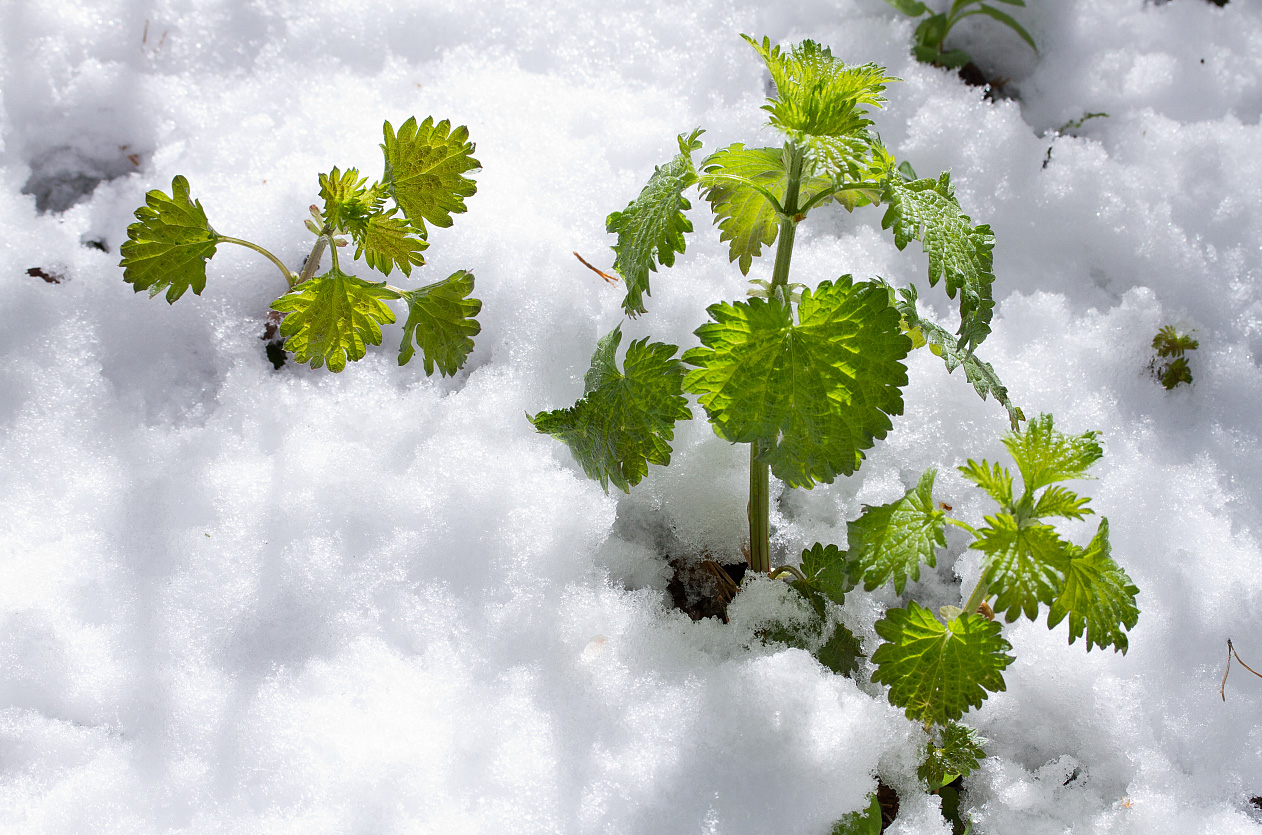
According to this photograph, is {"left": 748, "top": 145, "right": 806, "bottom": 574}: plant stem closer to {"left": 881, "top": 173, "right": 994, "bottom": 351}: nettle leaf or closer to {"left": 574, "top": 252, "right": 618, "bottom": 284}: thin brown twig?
{"left": 881, "top": 173, "right": 994, "bottom": 351}: nettle leaf

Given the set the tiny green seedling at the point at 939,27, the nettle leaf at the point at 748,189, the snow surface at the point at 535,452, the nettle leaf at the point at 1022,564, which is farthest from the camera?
the tiny green seedling at the point at 939,27

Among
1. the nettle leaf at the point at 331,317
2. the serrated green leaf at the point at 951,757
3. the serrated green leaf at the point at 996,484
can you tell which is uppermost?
the nettle leaf at the point at 331,317

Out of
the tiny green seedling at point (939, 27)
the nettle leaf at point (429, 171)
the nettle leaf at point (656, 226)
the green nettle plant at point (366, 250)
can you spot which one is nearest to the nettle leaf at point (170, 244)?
the green nettle plant at point (366, 250)

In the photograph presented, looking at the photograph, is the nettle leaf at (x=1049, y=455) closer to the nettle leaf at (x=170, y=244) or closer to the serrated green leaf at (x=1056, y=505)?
the serrated green leaf at (x=1056, y=505)

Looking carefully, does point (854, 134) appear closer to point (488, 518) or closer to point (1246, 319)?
point (488, 518)

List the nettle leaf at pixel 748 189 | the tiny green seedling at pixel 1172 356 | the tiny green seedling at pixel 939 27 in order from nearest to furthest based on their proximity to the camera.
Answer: the nettle leaf at pixel 748 189 < the tiny green seedling at pixel 1172 356 < the tiny green seedling at pixel 939 27

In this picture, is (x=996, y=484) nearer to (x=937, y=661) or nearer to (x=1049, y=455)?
(x=1049, y=455)

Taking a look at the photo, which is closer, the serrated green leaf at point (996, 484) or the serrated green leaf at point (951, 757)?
the serrated green leaf at point (996, 484)

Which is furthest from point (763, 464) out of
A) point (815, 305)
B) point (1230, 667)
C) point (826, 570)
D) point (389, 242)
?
point (1230, 667)
